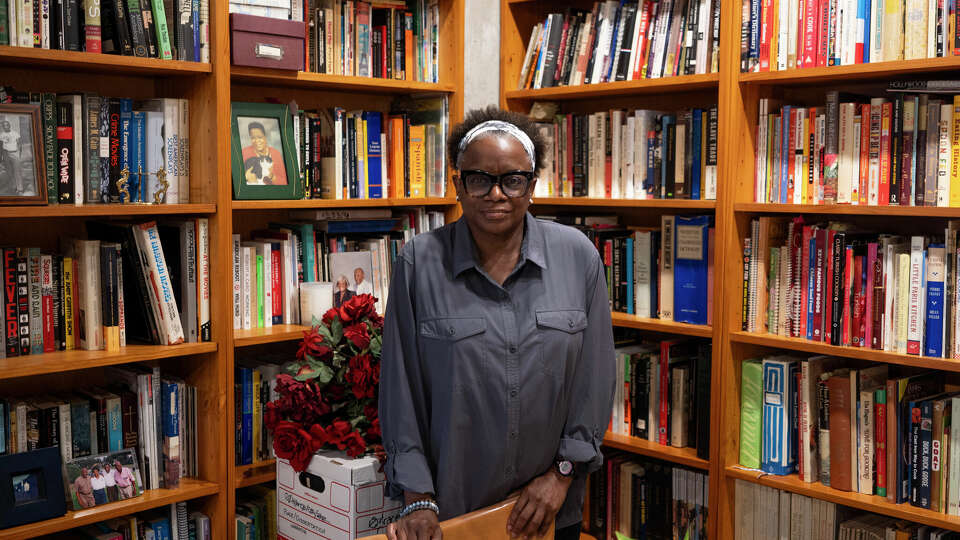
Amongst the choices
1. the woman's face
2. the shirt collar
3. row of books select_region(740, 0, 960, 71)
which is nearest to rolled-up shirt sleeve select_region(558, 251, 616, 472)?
the shirt collar

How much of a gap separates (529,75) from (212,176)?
120 centimetres

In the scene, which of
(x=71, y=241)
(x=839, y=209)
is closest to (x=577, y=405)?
(x=839, y=209)

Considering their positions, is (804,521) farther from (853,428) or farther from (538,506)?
(538,506)

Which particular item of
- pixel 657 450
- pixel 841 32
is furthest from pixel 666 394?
pixel 841 32

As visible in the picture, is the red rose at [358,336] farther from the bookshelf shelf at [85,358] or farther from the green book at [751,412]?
the green book at [751,412]

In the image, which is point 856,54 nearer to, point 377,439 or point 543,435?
point 543,435

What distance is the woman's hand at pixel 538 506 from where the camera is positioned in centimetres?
182

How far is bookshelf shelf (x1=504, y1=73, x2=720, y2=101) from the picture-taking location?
2605mm

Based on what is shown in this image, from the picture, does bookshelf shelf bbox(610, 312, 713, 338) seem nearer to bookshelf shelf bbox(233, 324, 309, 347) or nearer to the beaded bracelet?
bookshelf shelf bbox(233, 324, 309, 347)

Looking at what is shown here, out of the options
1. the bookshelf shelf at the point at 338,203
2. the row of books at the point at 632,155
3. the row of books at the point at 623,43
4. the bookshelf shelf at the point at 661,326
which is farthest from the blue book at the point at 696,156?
the bookshelf shelf at the point at 338,203

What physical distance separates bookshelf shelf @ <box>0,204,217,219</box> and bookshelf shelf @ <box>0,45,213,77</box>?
0.35 metres

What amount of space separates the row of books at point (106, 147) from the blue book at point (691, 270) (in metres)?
1.45

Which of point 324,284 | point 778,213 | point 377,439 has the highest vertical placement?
point 778,213

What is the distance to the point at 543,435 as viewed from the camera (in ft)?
6.27
